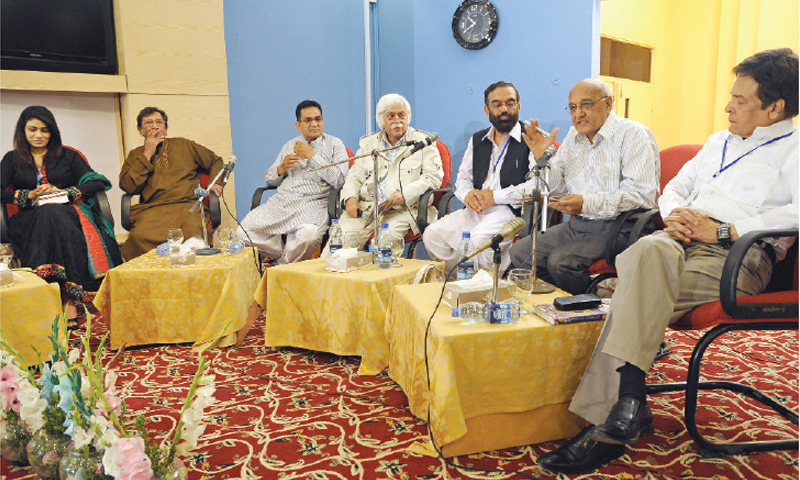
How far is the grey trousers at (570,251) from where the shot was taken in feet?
8.04

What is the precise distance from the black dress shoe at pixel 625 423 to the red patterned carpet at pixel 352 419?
124 millimetres

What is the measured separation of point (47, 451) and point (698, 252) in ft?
6.46

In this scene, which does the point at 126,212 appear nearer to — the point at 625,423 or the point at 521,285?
the point at 521,285

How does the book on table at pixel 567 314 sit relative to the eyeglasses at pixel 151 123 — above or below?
below

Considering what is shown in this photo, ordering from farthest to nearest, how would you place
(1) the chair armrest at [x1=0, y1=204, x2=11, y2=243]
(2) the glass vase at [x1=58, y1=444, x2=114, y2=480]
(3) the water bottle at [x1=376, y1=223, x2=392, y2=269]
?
(1) the chair armrest at [x1=0, y1=204, x2=11, y2=243]
(3) the water bottle at [x1=376, y1=223, x2=392, y2=269]
(2) the glass vase at [x1=58, y1=444, x2=114, y2=480]

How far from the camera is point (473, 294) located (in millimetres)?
1836

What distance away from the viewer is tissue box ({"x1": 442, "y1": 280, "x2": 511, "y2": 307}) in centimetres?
182

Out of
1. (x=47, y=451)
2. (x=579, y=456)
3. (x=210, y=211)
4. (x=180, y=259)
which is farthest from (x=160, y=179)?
(x=579, y=456)

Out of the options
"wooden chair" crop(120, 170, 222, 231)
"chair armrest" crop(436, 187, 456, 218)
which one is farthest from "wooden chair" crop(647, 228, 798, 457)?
"wooden chair" crop(120, 170, 222, 231)

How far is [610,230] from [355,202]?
1.61m

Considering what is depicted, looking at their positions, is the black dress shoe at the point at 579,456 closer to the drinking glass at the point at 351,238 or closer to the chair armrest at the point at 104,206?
the drinking glass at the point at 351,238

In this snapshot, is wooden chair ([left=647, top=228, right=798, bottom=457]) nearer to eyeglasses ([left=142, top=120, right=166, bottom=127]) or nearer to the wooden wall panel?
eyeglasses ([left=142, top=120, right=166, bottom=127])

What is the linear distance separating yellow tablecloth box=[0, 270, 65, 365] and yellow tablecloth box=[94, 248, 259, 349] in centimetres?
26

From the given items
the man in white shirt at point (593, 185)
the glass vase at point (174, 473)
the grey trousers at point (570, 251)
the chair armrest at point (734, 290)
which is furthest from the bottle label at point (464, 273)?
the glass vase at point (174, 473)
